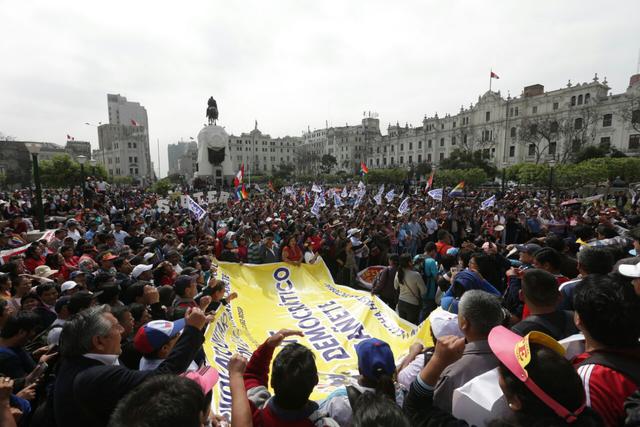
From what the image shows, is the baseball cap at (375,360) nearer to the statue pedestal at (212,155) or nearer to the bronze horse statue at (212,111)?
the statue pedestal at (212,155)

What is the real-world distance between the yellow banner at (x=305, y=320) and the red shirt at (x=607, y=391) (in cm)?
222

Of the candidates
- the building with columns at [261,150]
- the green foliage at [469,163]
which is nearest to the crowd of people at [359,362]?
the green foliage at [469,163]

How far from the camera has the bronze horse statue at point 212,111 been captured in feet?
197

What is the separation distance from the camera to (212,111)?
60031mm

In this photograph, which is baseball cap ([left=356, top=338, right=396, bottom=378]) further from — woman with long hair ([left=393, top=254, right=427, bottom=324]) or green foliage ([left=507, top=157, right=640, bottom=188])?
green foliage ([left=507, top=157, right=640, bottom=188])

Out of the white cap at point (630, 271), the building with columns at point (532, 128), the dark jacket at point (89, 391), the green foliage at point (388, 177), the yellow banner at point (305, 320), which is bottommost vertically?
the yellow banner at point (305, 320)

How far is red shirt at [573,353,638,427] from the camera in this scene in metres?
1.65

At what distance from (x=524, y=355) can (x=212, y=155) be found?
201 ft

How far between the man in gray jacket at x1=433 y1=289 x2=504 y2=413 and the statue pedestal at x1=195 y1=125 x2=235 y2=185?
192ft

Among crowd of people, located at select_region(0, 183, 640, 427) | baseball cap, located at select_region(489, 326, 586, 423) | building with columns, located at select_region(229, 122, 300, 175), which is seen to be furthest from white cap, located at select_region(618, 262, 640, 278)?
building with columns, located at select_region(229, 122, 300, 175)

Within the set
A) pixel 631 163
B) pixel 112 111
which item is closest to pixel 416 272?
pixel 631 163

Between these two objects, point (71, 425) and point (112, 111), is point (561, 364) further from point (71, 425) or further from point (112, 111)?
point (112, 111)

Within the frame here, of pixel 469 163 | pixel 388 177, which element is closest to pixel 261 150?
pixel 388 177

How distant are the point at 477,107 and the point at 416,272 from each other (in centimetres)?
8521
